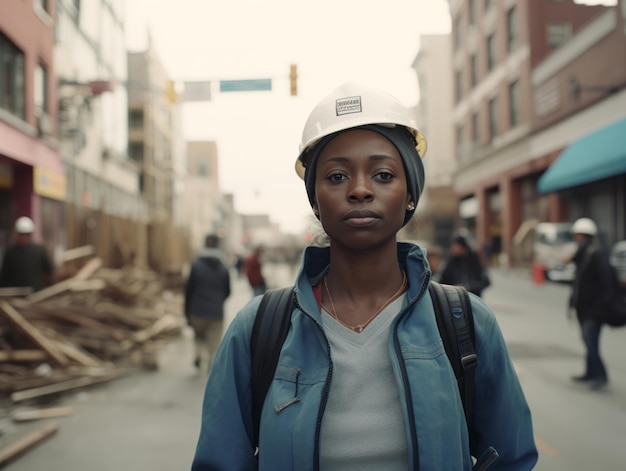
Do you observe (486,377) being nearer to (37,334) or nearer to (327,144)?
(327,144)

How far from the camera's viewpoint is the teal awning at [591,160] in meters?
18.6

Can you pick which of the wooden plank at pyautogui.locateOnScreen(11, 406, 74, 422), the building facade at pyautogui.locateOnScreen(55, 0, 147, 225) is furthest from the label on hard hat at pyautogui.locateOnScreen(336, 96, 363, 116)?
the building facade at pyautogui.locateOnScreen(55, 0, 147, 225)

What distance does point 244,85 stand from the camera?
14797 mm

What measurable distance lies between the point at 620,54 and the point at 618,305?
16.1 m

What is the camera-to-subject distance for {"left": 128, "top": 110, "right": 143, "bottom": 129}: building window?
48466mm

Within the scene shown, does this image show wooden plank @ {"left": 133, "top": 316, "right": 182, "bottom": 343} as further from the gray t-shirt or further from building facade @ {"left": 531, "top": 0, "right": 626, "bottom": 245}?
building facade @ {"left": 531, "top": 0, "right": 626, "bottom": 245}

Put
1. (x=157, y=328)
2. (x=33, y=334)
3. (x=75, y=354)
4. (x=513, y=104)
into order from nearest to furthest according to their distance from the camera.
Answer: (x=33, y=334) < (x=75, y=354) < (x=157, y=328) < (x=513, y=104)

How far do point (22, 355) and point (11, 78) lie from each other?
32.3 feet

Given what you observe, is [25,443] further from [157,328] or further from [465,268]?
[157,328]

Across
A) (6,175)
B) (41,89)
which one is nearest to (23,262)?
(6,175)

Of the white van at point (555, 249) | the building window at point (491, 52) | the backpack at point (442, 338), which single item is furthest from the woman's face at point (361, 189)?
the building window at point (491, 52)

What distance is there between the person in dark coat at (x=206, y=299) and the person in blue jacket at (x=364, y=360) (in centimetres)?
676

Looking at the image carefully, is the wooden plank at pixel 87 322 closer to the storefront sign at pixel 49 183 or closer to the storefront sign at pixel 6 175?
the storefront sign at pixel 6 175

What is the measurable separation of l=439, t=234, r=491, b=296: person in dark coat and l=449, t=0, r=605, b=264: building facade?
66.4 ft
